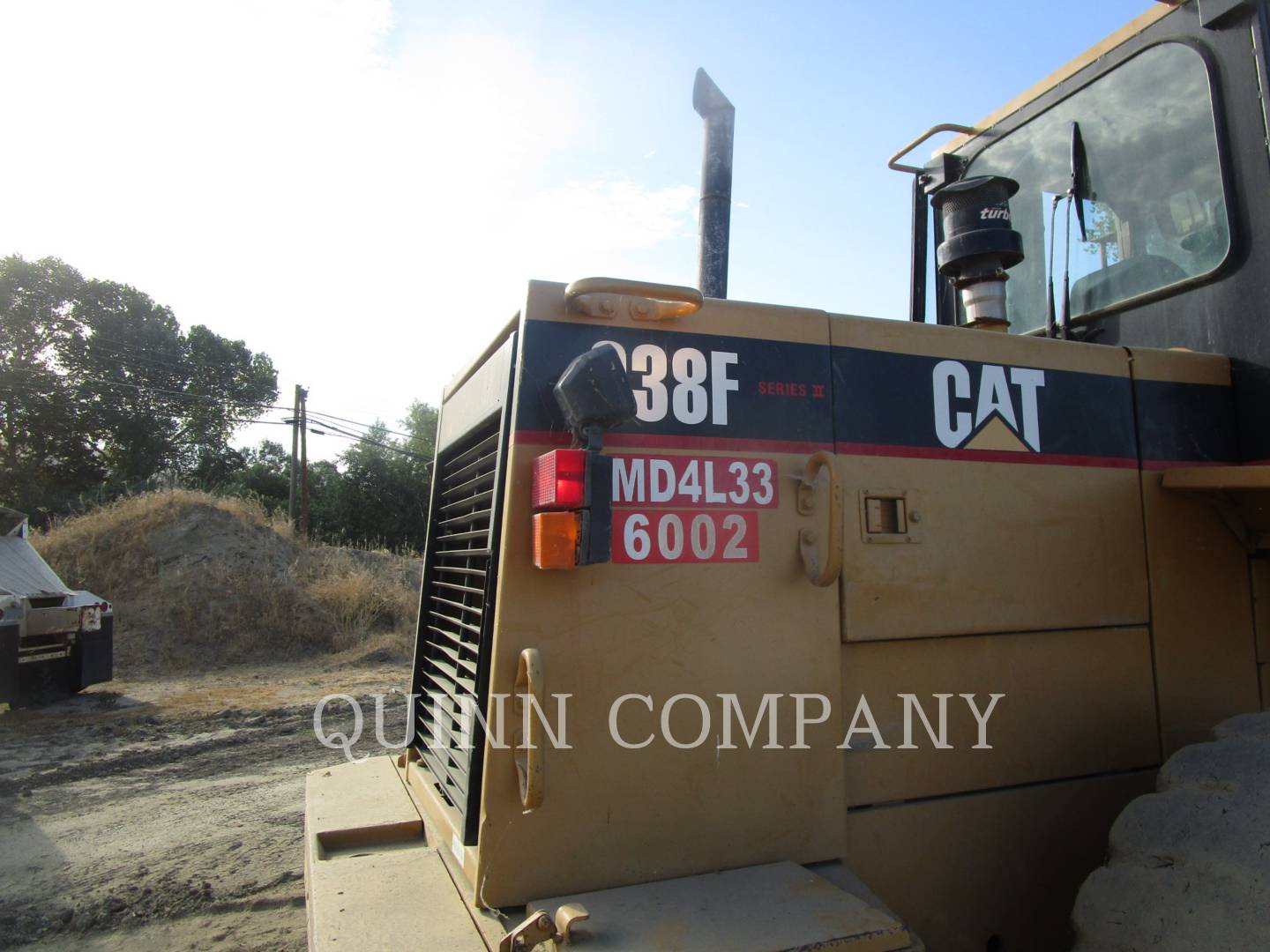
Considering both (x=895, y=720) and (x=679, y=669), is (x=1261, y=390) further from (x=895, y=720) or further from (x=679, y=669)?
(x=679, y=669)

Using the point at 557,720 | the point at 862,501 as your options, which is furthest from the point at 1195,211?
the point at 557,720

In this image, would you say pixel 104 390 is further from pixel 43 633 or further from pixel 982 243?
pixel 982 243

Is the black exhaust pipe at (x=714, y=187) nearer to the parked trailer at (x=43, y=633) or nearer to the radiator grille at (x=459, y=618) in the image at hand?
the radiator grille at (x=459, y=618)

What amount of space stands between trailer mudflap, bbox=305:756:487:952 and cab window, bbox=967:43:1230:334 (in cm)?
251

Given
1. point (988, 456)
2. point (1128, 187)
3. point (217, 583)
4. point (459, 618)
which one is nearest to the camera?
point (988, 456)

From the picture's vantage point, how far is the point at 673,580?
1.89 meters

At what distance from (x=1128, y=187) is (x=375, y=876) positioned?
279cm

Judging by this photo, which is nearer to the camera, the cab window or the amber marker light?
the amber marker light

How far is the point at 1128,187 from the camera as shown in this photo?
2.70 meters

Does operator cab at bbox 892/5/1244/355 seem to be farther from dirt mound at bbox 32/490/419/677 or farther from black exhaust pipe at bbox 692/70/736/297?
dirt mound at bbox 32/490/419/677

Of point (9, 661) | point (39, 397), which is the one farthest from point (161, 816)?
point (39, 397)

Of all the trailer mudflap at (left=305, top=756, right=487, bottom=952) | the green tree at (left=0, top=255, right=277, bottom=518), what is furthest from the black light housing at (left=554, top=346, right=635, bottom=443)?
the green tree at (left=0, top=255, right=277, bottom=518)

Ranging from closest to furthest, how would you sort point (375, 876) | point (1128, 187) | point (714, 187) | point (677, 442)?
point (677, 442) → point (375, 876) → point (1128, 187) → point (714, 187)

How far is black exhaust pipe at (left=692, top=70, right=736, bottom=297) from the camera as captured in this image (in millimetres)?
2787
